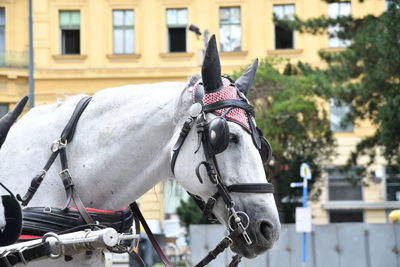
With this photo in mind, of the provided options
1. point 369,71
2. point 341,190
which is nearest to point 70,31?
point 341,190

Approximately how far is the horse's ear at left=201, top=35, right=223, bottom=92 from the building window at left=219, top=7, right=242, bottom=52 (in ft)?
93.3

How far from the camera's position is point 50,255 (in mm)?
3951

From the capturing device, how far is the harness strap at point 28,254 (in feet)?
13.0

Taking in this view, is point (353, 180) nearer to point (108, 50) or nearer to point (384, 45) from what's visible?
point (384, 45)

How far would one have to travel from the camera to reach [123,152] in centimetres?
448

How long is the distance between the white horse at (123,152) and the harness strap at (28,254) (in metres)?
0.23

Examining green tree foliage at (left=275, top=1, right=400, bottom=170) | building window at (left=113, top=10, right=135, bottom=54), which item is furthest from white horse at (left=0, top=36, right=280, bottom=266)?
building window at (left=113, top=10, right=135, bottom=54)

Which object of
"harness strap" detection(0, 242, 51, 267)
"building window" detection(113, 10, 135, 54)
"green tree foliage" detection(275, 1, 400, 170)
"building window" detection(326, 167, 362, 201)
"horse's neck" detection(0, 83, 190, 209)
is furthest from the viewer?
"building window" detection(113, 10, 135, 54)

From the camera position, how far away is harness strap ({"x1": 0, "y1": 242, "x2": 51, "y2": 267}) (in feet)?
13.0

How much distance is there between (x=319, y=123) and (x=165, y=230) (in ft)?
24.3

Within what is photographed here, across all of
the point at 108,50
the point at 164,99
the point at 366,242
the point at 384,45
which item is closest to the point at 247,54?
the point at 108,50

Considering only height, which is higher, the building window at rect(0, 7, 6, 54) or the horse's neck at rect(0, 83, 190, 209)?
the building window at rect(0, 7, 6, 54)

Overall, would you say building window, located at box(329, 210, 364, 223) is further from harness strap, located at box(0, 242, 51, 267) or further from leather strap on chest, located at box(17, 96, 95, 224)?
harness strap, located at box(0, 242, 51, 267)

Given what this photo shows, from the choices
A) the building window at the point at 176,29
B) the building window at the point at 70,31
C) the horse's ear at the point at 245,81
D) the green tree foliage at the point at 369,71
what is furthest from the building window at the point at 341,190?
the horse's ear at the point at 245,81
